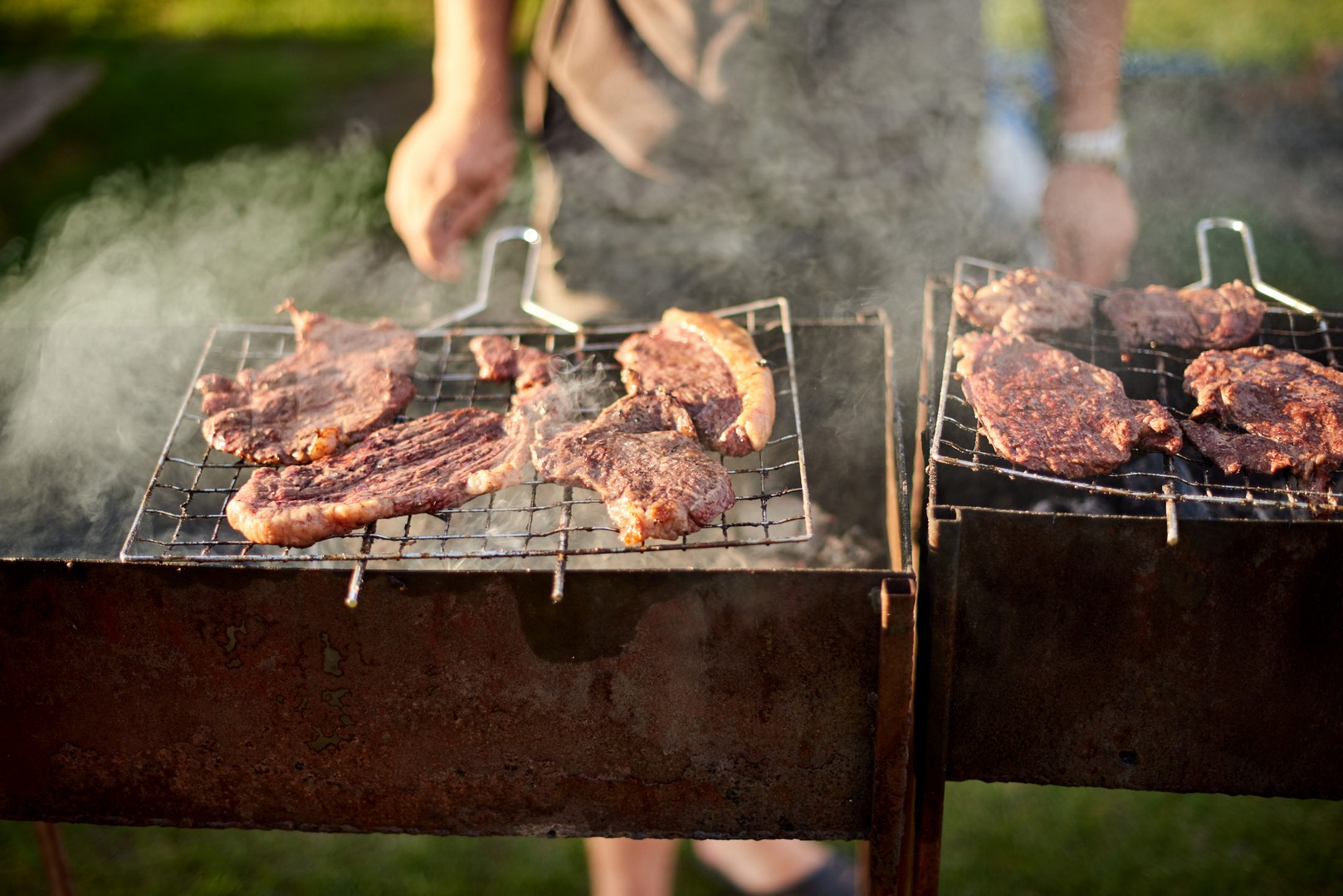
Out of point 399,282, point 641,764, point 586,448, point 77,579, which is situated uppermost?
point 399,282

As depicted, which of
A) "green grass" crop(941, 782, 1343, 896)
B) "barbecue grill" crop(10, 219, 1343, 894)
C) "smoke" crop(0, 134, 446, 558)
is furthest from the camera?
"green grass" crop(941, 782, 1343, 896)

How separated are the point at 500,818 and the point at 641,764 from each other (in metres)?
0.42

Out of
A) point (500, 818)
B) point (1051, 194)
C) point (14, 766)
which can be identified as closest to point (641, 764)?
point (500, 818)

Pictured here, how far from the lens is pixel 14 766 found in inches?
101

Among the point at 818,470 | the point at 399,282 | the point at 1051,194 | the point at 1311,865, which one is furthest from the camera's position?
the point at 399,282

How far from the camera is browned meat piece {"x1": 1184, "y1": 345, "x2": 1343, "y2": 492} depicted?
2.63 meters

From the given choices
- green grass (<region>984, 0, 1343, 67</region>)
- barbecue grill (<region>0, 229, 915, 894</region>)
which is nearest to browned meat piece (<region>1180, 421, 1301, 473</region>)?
barbecue grill (<region>0, 229, 915, 894</region>)

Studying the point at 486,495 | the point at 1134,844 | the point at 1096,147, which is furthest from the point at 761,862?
the point at 1096,147

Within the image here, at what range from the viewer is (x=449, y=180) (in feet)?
11.8

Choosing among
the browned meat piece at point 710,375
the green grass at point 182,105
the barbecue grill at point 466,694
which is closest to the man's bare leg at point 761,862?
the barbecue grill at point 466,694

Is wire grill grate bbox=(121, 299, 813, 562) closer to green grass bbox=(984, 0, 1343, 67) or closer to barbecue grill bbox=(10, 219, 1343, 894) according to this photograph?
barbecue grill bbox=(10, 219, 1343, 894)

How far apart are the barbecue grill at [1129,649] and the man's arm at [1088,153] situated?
4.23ft

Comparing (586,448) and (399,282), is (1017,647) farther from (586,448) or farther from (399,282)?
(399,282)

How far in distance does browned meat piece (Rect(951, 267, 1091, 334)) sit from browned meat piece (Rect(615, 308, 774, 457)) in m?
0.73
